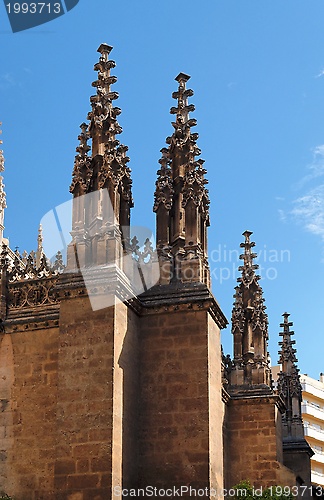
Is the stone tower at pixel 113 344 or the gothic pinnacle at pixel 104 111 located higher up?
the gothic pinnacle at pixel 104 111

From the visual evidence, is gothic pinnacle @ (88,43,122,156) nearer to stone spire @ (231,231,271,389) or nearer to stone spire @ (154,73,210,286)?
stone spire @ (154,73,210,286)

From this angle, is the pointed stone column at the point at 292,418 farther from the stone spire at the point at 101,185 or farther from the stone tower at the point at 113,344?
the stone spire at the point at 101,185

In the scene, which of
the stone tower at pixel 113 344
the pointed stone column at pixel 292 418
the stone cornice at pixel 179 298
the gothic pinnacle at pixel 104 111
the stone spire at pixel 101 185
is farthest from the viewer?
the pointed stone column at pixel 292 418

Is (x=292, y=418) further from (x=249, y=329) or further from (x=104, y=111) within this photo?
(x=104, y=111)

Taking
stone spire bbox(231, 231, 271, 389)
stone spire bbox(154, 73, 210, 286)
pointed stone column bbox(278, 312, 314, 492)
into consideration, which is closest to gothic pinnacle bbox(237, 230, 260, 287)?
stone spire bbox(231, 231, 271, 389)

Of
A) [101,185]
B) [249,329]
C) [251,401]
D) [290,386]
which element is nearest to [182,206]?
[101,185]

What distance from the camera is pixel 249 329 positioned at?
80.1ft

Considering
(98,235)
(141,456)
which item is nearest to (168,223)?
(98,235)

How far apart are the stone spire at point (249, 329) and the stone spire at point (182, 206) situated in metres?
7.45

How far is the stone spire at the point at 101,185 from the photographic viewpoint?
15.6 meters

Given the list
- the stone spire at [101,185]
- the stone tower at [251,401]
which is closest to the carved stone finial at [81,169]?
the stone spire at [101,185]

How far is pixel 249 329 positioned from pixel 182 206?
26.5ft

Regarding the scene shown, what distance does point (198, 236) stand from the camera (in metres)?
16.9

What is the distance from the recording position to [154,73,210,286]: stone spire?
16.6 meters
